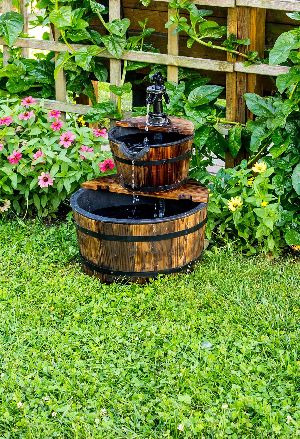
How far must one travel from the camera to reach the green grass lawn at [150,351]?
12.1ft

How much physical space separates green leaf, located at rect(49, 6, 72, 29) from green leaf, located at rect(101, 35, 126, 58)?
0.26 meters

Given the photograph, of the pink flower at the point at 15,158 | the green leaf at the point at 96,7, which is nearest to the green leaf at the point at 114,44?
the green leaf at the point at 96,7

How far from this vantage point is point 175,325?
173 inches

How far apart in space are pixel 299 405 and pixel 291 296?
3.30 ft

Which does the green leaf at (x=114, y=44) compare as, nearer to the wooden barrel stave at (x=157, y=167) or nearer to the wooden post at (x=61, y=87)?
the wooden post at (x=61, y=87)

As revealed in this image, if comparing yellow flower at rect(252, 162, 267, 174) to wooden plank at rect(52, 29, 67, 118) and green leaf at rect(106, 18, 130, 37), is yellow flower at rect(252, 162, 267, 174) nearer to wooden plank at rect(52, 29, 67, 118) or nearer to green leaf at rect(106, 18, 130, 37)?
green leaf at rect(106, 18, 130, 37)

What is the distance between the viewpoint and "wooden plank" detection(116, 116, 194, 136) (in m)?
4.84

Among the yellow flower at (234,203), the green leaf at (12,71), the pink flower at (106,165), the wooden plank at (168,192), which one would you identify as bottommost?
the yellow flower at (234,203)

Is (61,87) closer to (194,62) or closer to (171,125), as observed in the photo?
(194,62)

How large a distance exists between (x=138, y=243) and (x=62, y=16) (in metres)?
1.88

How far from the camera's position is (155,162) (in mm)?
4680

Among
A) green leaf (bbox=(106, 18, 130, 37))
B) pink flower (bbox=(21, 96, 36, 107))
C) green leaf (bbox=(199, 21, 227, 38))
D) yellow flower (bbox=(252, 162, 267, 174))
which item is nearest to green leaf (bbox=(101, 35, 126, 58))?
green leaf (bbox=(106, 18, 130, 37))

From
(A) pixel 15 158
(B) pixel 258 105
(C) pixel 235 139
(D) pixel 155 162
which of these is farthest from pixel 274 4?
(A) pixel 15 158

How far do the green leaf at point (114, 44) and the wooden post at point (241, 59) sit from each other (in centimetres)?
74
